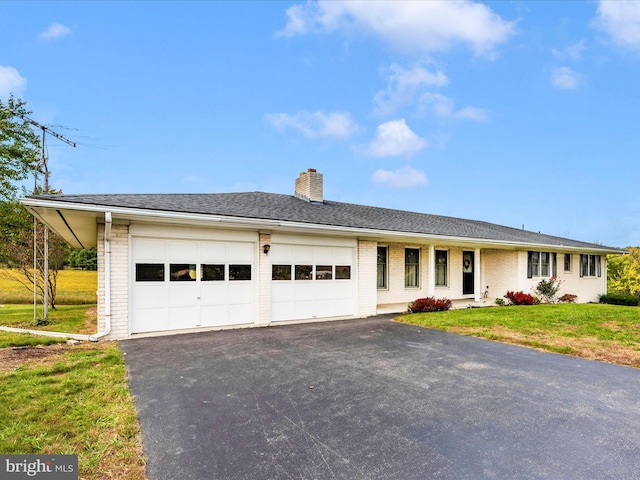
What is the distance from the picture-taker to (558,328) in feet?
31.7

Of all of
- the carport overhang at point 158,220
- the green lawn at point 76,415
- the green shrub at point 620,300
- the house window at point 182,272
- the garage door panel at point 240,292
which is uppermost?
the carport overhang at point 158,220

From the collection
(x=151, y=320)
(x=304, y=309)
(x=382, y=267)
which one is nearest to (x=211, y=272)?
(x=151, y=320)

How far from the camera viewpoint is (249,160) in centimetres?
2647

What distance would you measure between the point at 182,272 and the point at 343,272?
508cm

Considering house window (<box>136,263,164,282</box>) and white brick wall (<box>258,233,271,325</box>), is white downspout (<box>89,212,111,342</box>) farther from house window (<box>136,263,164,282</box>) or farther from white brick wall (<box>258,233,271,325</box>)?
white brick wall (<box>258,233,271,325</box>)

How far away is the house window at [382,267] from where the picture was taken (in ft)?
46.4

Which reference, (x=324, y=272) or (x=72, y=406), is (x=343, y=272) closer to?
(x=324, y=272)

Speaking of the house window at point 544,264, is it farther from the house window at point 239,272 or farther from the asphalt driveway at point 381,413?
the house window at point 239,272

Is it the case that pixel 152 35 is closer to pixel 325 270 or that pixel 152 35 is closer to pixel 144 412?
pixel 325 270

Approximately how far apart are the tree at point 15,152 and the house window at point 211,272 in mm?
12760

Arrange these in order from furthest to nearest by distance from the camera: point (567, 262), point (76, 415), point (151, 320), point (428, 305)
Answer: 1. point (567, 262)
2. point (428, 305)
3. point (151, 320)
4. point (76, 415)

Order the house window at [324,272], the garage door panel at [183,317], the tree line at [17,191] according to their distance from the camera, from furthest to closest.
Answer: the tree line at [17,191]
the house window at [324,272]
the garage door panel at [183,317]

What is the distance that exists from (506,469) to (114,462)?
3288 millimetres

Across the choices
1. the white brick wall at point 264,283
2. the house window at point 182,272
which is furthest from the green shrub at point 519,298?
the house window at point 182,272
